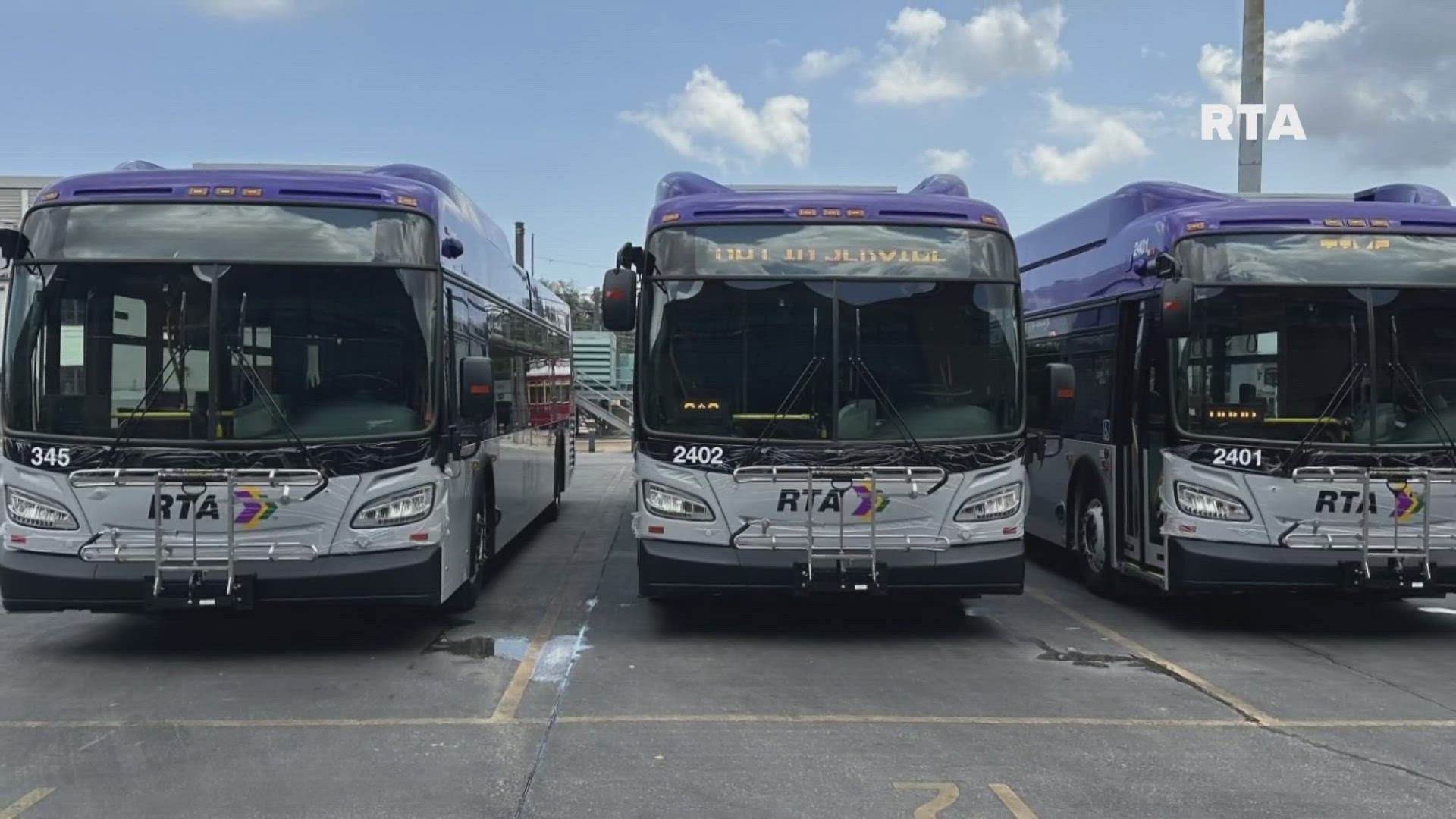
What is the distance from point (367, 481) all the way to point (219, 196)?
2084mm

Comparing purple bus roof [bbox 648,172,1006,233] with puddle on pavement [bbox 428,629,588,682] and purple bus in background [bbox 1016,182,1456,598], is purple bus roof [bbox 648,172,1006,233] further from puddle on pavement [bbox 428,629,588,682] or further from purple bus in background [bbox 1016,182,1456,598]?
puddle on pavement [bbox 428,629,588,682]

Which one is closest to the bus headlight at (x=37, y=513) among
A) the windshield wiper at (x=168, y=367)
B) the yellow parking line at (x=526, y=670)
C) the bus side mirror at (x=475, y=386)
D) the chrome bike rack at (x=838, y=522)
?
the windshield wiper at (x=168, y=367)

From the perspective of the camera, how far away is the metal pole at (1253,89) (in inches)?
656

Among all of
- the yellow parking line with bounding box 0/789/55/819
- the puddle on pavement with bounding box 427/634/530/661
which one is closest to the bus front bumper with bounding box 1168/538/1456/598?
the puddle on pavement with bounding box 427/634/530/661

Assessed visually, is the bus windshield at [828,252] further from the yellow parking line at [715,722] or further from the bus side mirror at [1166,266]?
the yellow parking line at [715,722]

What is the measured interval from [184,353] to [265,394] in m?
0.55

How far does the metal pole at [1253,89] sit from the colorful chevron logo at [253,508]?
1439cm

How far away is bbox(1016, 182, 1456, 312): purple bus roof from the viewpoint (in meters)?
8.57

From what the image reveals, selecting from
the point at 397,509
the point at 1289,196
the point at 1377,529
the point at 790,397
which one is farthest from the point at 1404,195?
the point at 397,509

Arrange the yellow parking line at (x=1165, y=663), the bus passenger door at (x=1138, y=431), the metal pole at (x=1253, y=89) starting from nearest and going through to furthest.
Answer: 1. the yellow parking line at (x=1165, y=663)
2. the bus passenger door at (x=1138, y=431)
3. the metal pole at (x=1253, y=89)

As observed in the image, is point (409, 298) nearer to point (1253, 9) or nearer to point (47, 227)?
Answer: point (47, 227)

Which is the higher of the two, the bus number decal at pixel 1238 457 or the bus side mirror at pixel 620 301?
the bus side mirror at pixel 620 301

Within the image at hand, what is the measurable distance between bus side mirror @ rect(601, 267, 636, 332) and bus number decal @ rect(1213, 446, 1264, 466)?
4278 millimetres

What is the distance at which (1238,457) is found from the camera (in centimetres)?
831
